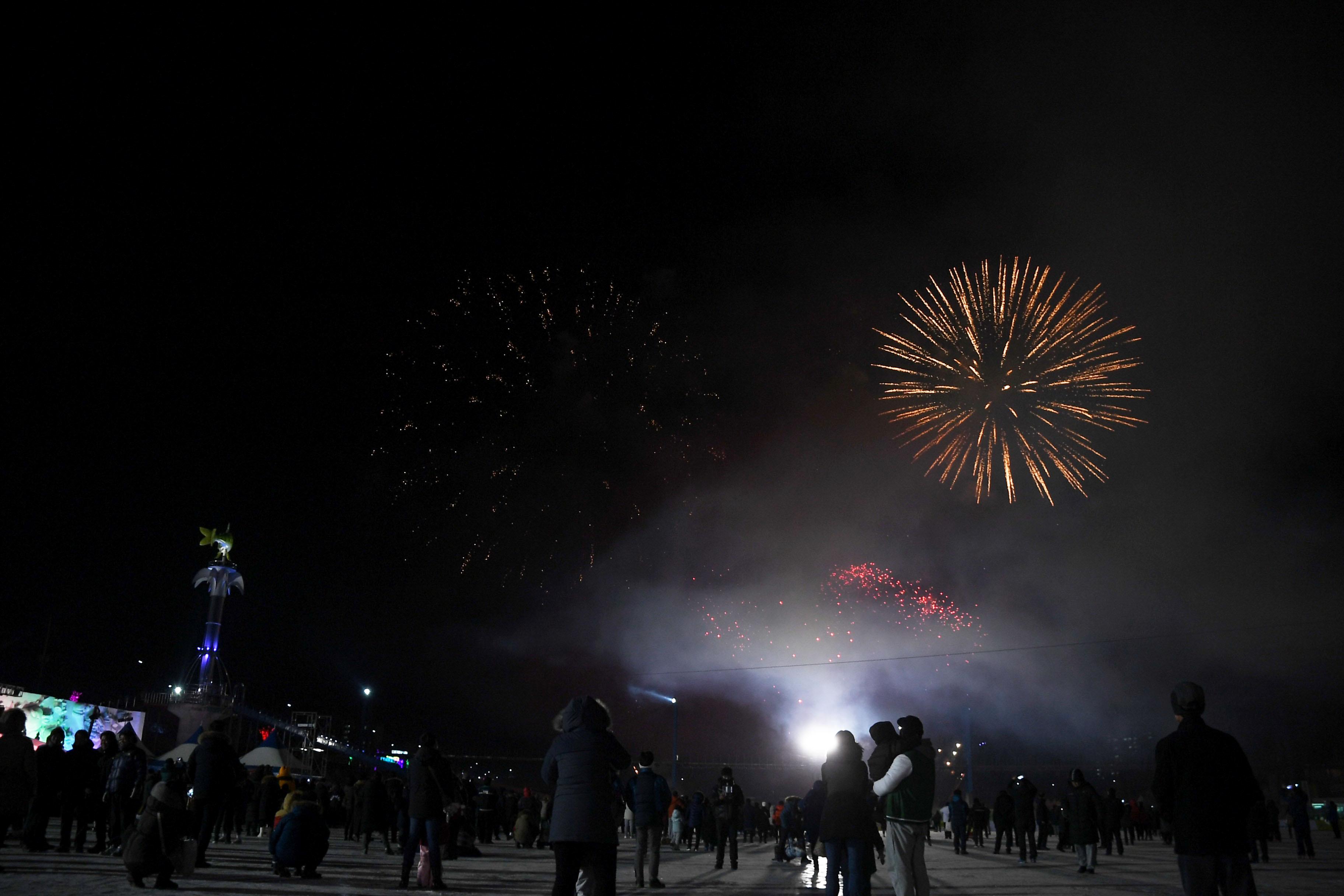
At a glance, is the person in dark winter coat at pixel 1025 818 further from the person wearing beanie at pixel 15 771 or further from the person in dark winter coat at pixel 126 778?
the person wearing beanie at pixel 15 771

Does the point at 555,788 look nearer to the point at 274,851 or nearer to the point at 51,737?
the point at 274,851

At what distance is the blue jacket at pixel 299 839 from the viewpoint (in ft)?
33.3

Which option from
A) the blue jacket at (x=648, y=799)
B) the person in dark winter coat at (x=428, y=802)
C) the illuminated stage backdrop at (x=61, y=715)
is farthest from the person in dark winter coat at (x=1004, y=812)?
the illuminated stage backdrop at (x=61, y=715)

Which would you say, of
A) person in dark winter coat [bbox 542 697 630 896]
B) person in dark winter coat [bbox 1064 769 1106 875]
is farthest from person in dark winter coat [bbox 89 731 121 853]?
person in dark winter coat [bbox 1064 769 1106 875]

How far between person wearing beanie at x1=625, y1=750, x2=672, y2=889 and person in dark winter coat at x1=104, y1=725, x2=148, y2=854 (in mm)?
6270

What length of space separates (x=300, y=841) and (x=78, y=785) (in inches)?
147

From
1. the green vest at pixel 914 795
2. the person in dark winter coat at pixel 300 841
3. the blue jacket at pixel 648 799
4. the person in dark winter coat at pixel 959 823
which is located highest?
the green vest at pixel 914 795

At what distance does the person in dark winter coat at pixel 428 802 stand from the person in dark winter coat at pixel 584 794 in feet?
12.4

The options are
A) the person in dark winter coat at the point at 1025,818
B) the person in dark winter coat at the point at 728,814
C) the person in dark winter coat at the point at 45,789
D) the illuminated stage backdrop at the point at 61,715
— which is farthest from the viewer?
the illuminated stage backdrop at the point at 61,715

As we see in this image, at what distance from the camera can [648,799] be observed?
1150 centimetres

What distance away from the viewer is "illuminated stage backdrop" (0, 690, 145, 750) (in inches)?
1596

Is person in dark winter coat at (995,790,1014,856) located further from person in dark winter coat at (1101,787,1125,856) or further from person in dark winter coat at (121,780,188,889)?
person in dark winter coat at (121,780,188,889)

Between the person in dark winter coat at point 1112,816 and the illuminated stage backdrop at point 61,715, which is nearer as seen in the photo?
the person in dark winter coat at point 1112,816

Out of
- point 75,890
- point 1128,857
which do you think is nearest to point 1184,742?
point 75,890
